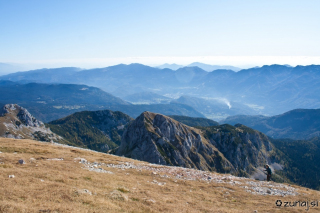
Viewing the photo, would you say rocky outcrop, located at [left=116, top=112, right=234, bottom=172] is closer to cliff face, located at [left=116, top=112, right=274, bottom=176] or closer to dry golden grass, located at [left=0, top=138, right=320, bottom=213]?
cliff face, located at [left=116, top=112, right=274, bottom=176]

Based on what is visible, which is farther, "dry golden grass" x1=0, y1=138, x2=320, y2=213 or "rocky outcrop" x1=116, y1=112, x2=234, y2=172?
"rocky outcrop" x1=116, y1=112, x2=234, y2=172

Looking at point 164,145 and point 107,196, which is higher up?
point 107,196

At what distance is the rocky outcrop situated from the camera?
12044 centimetres

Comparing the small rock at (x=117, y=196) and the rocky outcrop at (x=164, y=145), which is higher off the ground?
the small rock at (x=117, y=196)

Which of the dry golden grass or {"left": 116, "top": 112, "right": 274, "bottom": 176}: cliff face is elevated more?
the dry golden grass

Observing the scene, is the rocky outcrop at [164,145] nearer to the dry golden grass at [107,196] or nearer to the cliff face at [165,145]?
the cliff face at [165,145]

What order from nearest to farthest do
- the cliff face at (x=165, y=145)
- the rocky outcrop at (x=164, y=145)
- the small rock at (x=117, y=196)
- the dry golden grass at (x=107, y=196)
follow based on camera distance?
1. the dry golden grass at (x=107, y=196)
2. the small rock at (x=117, y=196)
3. the rocky outcrop at (x=164, y=145)
4. the cliff face at (x=165, y=145)

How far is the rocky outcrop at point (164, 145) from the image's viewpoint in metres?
120

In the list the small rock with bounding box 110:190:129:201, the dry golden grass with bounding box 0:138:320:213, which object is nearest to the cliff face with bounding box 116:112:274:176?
the dry golden grass with bounding box 0:138:320:213

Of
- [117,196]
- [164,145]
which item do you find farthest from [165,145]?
[117,196]

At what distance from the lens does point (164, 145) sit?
12925 cm

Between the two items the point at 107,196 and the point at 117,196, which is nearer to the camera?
the point at 107,196

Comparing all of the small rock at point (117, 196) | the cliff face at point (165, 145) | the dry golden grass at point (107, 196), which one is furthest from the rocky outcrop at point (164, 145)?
the small rock at point (117, 196)

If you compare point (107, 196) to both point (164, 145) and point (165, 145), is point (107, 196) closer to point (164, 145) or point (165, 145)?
point (164, 145)
